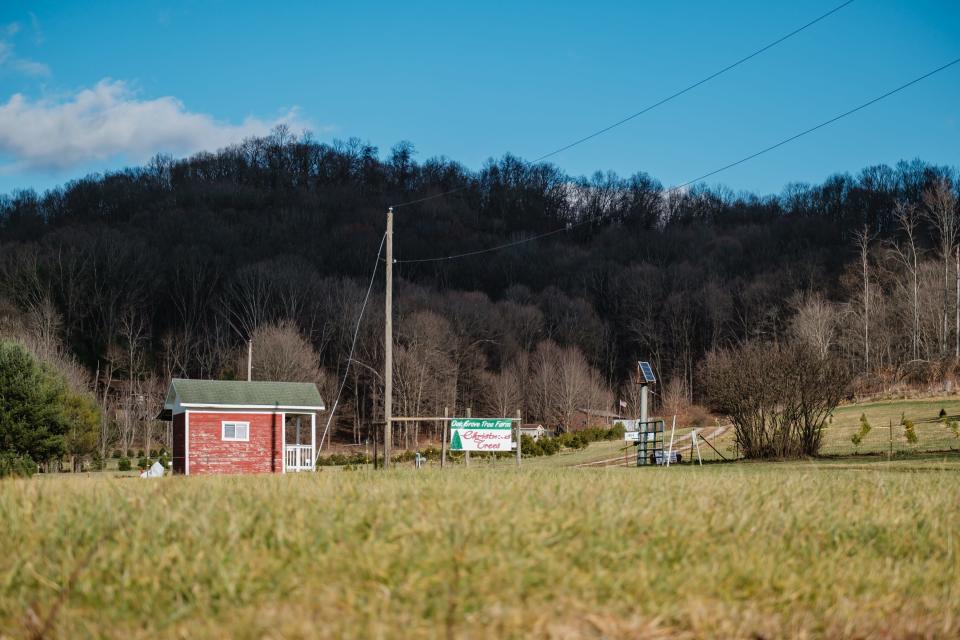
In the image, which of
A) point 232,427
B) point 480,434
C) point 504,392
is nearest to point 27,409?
point 232,427

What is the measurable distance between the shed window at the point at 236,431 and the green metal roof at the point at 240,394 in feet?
2.41

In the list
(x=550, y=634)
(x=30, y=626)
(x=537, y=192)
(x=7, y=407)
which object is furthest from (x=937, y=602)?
(x=537, y=192)

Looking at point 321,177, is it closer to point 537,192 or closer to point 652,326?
point 537,192

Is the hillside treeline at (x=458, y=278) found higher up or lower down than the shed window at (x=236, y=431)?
higher up

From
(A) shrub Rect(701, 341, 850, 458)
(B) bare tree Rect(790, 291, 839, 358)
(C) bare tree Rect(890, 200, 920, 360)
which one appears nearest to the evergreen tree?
(A) shrub Rect(701, 341, 850, 458)

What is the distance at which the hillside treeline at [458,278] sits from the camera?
2776 inches

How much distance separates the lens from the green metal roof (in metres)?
33.7

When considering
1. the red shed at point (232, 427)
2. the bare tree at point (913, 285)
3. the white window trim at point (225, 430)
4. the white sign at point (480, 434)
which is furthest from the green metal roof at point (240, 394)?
the bare tree at point (913, 285)

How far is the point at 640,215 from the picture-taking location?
376 feet

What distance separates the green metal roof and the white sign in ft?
30.7

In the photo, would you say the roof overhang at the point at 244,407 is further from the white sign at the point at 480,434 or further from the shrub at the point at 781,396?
the shrub at the point at 781,396

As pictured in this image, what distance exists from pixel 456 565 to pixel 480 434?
21393mm

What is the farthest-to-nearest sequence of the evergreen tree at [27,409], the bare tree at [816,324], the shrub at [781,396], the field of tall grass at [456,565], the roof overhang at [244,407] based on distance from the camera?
1. the bare tree at [816,324]
2. the evergreen tree at [27,409]
3. the roof overhang at [244,407]
4. the shrub at [781,396]
5. the field of tall grass at [456,565]

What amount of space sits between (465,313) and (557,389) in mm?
12803
